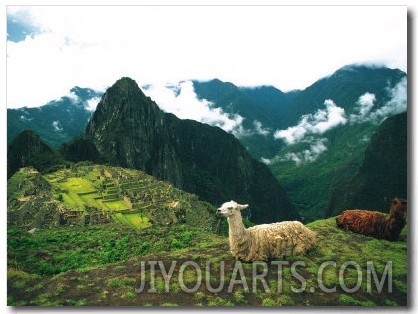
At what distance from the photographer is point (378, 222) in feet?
29.6

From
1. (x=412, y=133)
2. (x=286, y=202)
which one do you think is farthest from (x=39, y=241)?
(x=286, y=202)

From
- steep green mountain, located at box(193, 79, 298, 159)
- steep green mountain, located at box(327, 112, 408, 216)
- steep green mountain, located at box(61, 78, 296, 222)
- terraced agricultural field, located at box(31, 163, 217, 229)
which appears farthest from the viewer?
steep green mountain, located at box(193, 79, 298, 159)

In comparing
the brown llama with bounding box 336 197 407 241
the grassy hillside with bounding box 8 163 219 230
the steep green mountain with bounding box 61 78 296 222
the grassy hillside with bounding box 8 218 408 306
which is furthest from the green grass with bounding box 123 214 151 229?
the steep green mountain with bounding box 61 78 296 222

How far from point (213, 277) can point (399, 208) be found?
4.18 metres

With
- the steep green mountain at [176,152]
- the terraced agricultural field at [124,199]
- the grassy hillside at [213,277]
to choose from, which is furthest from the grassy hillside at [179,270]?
the steep green mountain at [176,152]

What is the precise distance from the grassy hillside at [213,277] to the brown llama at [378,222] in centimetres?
18

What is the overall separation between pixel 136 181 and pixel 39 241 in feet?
34.0

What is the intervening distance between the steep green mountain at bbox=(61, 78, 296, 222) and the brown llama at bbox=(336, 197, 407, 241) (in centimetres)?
3855

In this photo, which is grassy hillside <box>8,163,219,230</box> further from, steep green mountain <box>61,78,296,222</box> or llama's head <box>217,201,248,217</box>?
steep green mountain <box>61,78,296,222</box>

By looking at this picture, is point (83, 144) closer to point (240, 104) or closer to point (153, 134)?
point (153, 134)

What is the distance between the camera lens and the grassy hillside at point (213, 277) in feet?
24.5

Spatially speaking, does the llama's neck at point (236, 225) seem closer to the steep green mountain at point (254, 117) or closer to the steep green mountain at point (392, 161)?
the steep green mountain at point (392, 161)

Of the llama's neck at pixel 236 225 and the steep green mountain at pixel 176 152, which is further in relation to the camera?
the steep green mountain at pixel 176 152

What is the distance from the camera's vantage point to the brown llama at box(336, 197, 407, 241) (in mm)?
8594
